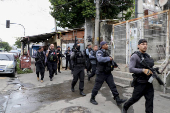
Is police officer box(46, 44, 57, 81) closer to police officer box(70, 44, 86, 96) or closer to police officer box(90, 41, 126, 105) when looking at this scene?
police officer box(70, 44, 86, 96)

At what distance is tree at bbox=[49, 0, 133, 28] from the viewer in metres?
11.9

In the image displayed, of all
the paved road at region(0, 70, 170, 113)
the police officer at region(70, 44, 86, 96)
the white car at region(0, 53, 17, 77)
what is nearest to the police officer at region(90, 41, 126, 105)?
the paved road at region(0, 70, 170, 113)

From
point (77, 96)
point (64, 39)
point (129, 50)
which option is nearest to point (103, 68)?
point (77, 96)

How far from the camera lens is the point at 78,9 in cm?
1277

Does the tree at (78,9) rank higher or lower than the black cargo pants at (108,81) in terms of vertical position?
higher

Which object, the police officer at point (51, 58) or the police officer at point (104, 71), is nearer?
the police officer at point (104, 71)

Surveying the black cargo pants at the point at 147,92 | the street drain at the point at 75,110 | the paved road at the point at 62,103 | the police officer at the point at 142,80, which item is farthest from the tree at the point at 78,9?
the black cargo pants at the point at 147,92

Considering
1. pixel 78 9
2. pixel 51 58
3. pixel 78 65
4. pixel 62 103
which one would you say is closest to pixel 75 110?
pixel 62 103

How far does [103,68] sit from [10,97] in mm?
3293

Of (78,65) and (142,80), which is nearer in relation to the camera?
(142,80)

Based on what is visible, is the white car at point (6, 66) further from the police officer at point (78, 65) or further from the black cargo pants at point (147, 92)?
the black cargo pants at point (147, 92)

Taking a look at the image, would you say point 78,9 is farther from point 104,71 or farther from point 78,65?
point 104,71

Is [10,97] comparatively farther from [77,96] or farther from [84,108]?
[84,108]

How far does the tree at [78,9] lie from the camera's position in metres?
11.9
